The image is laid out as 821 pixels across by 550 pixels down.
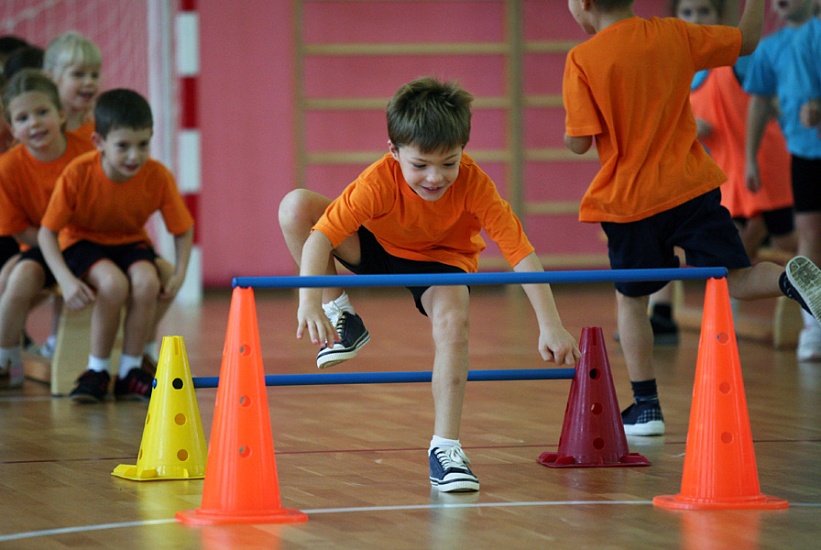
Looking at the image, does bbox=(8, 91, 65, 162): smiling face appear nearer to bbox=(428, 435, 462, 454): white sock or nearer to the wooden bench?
the wooden bench

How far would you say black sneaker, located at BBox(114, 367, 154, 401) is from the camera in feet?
12.2

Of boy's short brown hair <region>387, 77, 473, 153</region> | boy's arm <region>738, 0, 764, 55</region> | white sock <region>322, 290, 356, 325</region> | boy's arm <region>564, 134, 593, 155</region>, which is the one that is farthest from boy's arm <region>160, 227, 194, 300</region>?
boy's arm <region>738, 0, 764, 55</region>

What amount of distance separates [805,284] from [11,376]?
2.62 meters

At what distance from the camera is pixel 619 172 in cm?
304

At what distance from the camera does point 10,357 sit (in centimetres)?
400

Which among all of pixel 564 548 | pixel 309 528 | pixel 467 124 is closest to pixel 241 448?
pixel 309 528

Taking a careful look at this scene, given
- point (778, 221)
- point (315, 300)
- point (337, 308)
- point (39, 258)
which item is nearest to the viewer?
point (315, 300)

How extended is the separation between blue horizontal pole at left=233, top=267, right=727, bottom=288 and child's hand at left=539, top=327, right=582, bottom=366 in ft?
0.56

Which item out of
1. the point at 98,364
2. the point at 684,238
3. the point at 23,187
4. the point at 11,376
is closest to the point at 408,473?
the point at 684,238

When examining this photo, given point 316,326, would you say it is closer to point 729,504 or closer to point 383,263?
point 383,263

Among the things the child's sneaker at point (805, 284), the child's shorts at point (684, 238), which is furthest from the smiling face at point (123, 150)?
the child's sneaker at point (805, 284)

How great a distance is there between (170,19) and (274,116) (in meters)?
0.86

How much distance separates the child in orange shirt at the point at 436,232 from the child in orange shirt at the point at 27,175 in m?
1.57

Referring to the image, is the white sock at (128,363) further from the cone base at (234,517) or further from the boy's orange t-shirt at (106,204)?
the cone base at (234,517)
